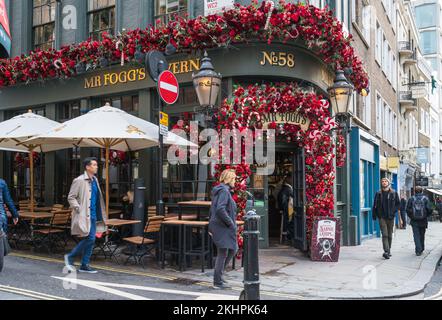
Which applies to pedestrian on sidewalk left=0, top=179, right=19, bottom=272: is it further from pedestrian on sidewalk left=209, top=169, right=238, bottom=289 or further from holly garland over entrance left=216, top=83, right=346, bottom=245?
holly garland over entrance left=216, top=83, right=346, bottom=245

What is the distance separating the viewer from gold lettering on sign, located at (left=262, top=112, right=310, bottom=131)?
10.8 meters

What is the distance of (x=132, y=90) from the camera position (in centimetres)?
1271

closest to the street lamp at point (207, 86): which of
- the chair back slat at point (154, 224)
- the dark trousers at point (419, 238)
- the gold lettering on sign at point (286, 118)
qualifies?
the gold lettering on sign at point (286, 118)

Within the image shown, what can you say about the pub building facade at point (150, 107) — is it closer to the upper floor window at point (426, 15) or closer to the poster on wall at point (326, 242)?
the poster on wall at point (326, 242)

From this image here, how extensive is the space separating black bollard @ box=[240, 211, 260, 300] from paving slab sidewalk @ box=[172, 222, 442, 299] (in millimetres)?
1644

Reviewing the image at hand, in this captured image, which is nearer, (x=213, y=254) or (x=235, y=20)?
(x=213, y=254)

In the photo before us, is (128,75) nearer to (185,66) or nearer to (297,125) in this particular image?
(185,66)

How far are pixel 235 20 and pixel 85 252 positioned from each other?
5.51 meters

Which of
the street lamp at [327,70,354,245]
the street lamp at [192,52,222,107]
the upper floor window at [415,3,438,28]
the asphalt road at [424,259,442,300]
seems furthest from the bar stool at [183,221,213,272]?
the upper floor window at [415,3,438,28]

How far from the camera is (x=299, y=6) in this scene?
33.8 ft

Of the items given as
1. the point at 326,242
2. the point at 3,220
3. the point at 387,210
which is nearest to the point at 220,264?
the point at 3,220

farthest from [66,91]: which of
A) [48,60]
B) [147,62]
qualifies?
[147,62]
